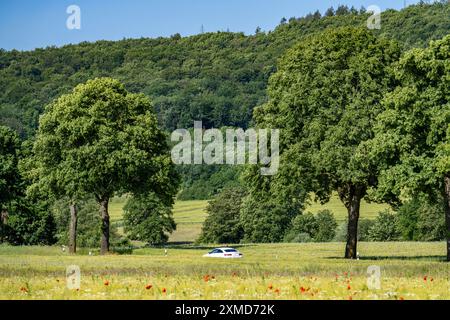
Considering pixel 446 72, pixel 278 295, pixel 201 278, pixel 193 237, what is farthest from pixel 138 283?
pixel 193 237

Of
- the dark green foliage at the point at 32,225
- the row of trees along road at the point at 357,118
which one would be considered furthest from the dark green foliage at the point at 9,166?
the row of trees along road at the point at 357,118

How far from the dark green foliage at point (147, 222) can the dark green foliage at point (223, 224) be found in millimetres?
15129

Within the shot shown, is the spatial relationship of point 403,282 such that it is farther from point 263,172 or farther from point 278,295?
point 263,172

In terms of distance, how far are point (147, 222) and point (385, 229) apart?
4274cm

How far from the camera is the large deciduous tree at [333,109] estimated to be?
62625mm

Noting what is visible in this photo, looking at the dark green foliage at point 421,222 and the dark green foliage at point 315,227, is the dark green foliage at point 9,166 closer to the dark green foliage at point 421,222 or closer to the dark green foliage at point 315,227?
the dark green foliage at point 315,227

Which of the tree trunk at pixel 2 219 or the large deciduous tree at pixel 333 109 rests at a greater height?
the large deciduous tree at pixel 333 109

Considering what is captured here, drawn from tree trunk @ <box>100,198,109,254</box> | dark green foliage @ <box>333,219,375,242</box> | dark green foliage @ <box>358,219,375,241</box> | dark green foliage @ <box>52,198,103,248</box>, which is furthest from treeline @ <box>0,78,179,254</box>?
dark green foliage @ <box>358,219,375,241</box>

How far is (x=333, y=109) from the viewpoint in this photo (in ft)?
211

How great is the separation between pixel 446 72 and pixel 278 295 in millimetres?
35688

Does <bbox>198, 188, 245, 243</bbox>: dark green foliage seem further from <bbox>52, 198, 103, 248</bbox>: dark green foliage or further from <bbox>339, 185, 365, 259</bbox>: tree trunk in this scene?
<bbox>339, 185, 365, 259</bbox>: tree trunk

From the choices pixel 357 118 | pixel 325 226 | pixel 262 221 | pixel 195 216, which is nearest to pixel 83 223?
pixel 262 221

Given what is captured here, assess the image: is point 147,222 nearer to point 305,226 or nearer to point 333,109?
point 305,226
